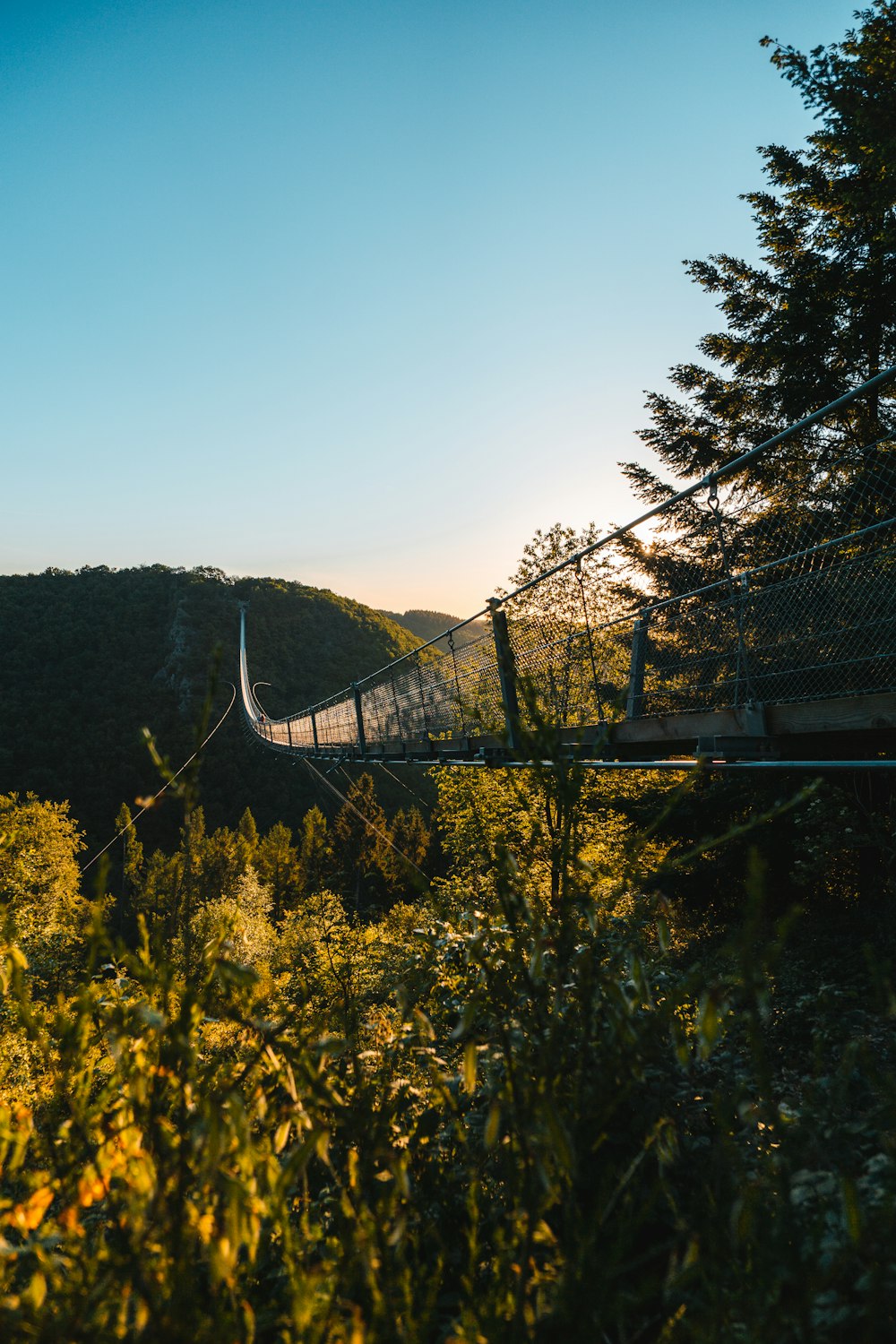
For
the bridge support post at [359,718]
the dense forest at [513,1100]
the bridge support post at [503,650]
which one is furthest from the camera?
the bridge support post at [359,718]

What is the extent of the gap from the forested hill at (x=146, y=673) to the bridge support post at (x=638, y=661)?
47816mm

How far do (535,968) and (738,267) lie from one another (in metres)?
12.3

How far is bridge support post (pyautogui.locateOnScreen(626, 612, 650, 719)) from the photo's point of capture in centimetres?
448

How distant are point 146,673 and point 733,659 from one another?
230 feet

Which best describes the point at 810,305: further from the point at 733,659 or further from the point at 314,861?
the point at 314,861

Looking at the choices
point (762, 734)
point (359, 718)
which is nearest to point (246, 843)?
point (359, 718)

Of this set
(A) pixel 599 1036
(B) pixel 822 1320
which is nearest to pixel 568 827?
(A) pixel 599 1036

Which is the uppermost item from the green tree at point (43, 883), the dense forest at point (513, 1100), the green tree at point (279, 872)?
the dense forest at point (513, 1100)

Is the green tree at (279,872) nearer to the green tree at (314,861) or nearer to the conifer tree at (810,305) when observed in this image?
the green tree at (314,861)

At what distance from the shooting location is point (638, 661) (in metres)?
4.56

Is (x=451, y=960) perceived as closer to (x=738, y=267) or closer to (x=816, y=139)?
(x=816, y=139)

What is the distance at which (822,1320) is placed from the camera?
0.99 metres

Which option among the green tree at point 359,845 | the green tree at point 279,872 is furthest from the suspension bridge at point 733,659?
the green tree at point 279,872

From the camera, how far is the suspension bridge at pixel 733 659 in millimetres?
2908
